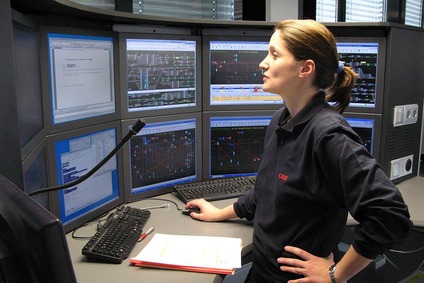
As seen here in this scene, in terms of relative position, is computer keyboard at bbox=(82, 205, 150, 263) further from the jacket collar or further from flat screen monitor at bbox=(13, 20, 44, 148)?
the jacket collar

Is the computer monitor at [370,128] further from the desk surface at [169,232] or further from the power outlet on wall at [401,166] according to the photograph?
the desk surface at [169,232]

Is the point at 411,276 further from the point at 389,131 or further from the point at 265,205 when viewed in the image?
the point at 265,205

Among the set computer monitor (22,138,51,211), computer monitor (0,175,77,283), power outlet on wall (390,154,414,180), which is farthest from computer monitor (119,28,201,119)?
computer monitor (0,175,77,283)

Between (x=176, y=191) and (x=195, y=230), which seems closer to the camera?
(x=195, y=230)

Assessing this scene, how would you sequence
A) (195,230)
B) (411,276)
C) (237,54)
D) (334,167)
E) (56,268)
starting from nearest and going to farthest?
(56,268) → (334,167) → (195,230) → (237,54) → (411,276)

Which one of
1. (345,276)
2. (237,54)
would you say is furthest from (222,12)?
(345,276)

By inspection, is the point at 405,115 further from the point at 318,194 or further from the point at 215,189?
the point at 318,194

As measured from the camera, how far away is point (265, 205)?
1.33 meters

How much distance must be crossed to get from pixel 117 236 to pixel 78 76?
0.57 meters

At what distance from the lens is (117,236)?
1.40 m

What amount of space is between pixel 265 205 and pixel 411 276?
5.85 ft

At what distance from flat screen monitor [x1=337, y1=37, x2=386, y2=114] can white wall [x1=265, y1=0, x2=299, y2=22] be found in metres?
1.15

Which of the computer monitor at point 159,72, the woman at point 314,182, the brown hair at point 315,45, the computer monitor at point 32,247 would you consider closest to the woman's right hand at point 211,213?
the woman at point 314,182

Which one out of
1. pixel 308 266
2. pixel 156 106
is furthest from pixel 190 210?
pixel 308 266
